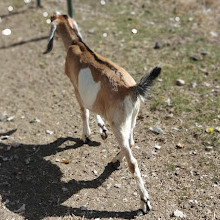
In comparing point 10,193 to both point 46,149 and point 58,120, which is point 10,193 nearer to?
point 46,149

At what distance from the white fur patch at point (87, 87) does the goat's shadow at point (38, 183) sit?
0.99 meters

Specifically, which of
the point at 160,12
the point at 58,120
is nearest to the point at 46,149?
the point at 58,120

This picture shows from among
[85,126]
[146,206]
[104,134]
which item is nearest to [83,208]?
[146,206]

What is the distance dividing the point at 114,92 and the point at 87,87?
60 cm

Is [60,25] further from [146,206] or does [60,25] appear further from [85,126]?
[146,206]

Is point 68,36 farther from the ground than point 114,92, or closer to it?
closer to it

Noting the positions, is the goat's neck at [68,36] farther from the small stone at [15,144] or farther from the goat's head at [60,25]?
the small stone at [15,144]

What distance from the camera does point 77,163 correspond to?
16.1 ft

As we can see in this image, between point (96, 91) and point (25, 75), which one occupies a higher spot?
point (96, 91)

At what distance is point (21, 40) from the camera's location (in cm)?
822

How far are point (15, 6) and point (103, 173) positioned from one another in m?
6.54

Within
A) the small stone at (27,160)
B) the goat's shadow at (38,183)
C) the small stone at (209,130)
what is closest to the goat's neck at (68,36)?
→ the goat's shadow at (38,183)

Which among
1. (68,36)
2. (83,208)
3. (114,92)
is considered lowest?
(83,208)

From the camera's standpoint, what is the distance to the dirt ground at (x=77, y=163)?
4.21 m
